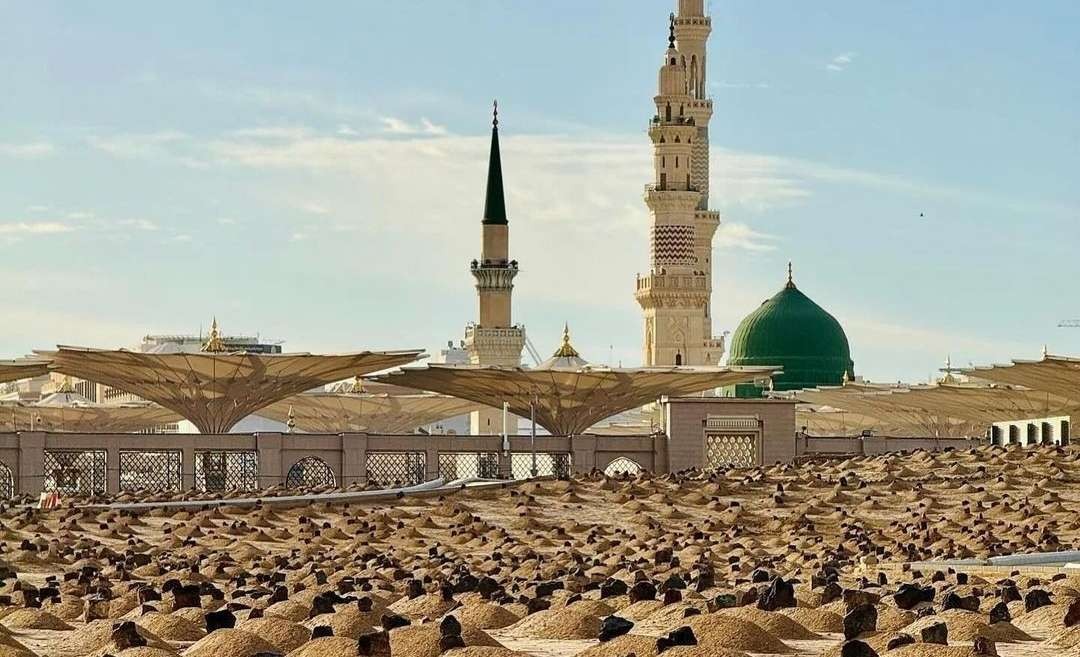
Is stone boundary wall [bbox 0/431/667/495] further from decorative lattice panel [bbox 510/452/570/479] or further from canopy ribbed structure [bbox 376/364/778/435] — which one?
canopy ribbed structure [bbox 376/364/778/435]

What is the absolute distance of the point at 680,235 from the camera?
117688mm

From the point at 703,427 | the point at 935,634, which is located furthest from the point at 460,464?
the point at 935,634

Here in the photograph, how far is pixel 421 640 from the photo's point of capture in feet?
63.6

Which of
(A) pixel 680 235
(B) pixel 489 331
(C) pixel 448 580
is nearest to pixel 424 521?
(C) pixel 448 580

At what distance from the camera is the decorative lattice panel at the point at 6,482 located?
51.7 m

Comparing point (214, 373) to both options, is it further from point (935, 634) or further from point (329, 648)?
point (935, 634)

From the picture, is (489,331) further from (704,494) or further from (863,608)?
(863,608)

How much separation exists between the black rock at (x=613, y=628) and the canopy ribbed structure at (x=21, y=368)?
41.8 m

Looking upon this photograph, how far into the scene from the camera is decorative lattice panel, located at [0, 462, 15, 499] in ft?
169

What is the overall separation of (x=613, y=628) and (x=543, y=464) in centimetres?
4177

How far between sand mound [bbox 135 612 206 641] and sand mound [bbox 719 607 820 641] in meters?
5.14

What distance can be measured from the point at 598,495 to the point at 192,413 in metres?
22.6

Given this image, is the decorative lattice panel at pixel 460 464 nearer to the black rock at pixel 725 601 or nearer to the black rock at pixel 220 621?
the black rock at pixel 725 601

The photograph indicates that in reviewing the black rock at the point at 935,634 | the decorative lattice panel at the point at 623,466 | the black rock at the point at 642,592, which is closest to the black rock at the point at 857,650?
the black rock at the point at 935,634
